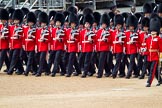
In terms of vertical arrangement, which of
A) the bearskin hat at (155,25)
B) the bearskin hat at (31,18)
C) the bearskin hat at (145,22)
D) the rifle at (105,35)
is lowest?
the rifle at (105,35)

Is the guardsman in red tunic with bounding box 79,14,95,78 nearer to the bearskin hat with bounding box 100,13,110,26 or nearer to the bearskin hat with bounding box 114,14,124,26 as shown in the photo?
the bearskin hat with bounding box 100,13,110,26

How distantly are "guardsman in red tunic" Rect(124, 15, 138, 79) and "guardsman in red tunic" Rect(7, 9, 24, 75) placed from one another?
9.57ft

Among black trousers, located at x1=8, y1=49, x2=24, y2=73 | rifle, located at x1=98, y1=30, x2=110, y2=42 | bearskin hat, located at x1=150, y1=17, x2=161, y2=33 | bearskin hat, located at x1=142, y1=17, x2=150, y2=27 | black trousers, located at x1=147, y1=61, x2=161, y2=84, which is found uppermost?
bearskin hat, located at x1=150, y1=17, x2=161, y2=33

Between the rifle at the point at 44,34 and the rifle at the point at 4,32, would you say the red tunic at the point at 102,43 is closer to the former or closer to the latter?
the rifle at the point at 44,34

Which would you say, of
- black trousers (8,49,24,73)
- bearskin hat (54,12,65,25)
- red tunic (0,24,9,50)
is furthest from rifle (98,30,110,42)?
red tunic (0,24,9,50)

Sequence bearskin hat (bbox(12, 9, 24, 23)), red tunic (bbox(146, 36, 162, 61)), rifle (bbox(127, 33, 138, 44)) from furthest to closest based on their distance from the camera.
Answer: bearskin hat (bbox(12, 9, 24, 23)) < rifle (bbox(127, 33, 138, 44)) < red tunic (bbox(146, 36, 162, 61))

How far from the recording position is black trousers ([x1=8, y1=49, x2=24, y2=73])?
16.7m

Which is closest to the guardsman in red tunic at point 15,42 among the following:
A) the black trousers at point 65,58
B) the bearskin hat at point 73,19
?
the black trousers at point 65,58

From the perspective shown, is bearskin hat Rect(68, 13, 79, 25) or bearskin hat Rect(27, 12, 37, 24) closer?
bearskin hat Rect(68, 13, 79, 25)

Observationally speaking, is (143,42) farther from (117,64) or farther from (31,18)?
(31,18)

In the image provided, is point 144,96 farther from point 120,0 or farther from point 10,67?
point 120,0

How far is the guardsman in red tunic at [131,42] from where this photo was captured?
15.5 meters

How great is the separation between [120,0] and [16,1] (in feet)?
17.9

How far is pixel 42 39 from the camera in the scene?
16.2m
